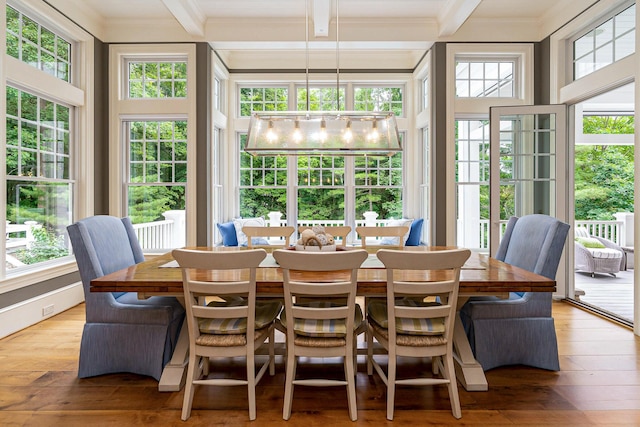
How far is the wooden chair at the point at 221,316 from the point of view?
2004 mm

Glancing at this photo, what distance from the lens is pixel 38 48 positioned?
3930 mm

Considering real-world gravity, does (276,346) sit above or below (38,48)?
below

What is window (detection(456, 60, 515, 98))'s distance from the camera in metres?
5.08

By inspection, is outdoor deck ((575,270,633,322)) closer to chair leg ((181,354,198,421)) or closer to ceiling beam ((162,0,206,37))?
chair leg ((181,354,198,421))

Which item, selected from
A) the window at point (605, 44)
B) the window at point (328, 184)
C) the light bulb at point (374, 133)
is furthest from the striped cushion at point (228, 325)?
the window at point (605, 44)

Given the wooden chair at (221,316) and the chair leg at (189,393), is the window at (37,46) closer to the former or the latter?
the wooden chair at (221,316)

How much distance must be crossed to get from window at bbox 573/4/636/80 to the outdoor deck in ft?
8.21

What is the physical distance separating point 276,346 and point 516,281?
1.66 metres

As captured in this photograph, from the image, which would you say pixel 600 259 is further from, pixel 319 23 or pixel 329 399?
pixel 329 399

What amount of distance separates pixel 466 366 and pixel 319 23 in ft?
12.1

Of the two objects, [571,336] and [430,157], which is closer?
[571,336]

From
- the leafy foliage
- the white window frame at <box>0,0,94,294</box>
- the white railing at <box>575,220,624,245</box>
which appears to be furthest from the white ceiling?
the white railing at <box>575,220,624,245</box>

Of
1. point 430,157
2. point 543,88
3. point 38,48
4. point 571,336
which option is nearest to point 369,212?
point 430,157

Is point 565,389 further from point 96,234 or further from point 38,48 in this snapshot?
point 38,48
